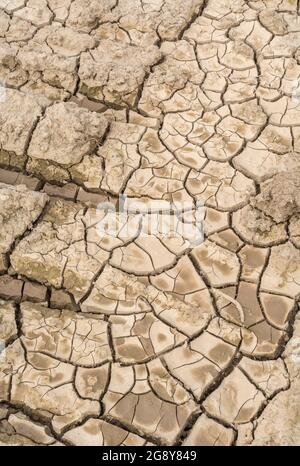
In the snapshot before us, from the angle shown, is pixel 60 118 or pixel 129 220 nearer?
pixel 129 220

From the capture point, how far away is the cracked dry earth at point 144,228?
2.36 metres

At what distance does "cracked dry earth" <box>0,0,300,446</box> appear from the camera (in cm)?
236

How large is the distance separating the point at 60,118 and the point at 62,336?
1301 millimetres

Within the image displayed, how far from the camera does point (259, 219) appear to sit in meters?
2.83

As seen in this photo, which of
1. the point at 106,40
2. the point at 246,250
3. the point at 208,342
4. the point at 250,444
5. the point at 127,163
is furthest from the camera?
the point at 106,40

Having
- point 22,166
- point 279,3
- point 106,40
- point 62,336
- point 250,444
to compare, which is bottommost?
point 250,444

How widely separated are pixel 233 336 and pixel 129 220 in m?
0.84

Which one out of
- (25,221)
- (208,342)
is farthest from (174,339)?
(25,221)

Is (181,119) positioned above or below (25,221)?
above

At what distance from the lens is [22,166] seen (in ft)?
10.0

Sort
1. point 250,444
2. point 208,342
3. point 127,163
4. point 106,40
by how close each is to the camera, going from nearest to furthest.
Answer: point 250,444 → point 208,342 → point 127,163 → point 106,40

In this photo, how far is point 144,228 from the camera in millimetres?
2850

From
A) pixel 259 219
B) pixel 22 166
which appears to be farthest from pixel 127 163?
pixel 259 219

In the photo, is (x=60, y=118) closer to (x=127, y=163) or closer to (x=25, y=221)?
(x=127, y=163)
